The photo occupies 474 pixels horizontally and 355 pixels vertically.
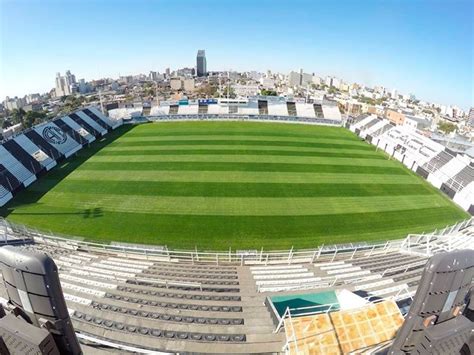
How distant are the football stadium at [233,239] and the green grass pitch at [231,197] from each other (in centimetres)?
15

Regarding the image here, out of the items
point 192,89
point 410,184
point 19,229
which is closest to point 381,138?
point 410,184

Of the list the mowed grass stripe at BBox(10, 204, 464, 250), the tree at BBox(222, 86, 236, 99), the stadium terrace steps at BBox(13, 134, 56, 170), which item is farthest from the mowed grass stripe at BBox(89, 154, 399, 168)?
the tree at BBox(222, 86, 236, 99)

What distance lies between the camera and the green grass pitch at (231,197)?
19281 millimetres

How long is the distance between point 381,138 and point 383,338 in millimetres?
39808

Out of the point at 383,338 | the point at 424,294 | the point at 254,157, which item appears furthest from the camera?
the point at 254,157

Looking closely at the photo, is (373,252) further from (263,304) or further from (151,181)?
(151,181)

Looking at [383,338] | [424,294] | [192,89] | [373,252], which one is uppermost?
[192,89]

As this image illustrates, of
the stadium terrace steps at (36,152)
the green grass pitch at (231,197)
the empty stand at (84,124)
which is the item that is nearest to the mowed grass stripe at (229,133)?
the green grass pitch at (231,197)

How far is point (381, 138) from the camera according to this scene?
4053cm

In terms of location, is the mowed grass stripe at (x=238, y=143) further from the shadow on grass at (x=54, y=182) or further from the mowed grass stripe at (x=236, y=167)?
the mowed grass stripe at (x=236, y=167)

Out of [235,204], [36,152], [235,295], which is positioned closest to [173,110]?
[36,152]

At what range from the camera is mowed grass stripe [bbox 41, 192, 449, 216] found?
2180cm

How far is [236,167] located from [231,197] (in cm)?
701

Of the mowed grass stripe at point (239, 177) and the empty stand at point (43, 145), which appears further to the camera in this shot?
the empty stand at point (43, 145)
